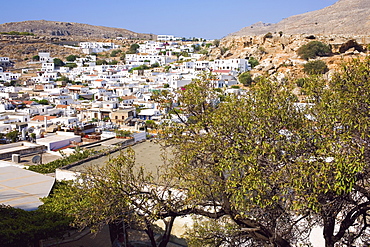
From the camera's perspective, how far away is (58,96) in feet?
153

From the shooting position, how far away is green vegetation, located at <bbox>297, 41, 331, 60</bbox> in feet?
166

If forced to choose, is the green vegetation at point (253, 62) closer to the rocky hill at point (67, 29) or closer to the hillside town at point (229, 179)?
the hillside town at point (229, 179)

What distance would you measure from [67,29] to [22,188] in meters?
166

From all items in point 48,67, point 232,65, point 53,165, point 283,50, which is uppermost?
point 283,50

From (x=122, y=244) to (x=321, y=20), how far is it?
303 feet

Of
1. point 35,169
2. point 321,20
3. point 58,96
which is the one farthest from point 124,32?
point 35,169

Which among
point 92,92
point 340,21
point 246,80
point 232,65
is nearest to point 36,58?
point 92,92

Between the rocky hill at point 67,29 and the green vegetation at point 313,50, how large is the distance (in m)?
116

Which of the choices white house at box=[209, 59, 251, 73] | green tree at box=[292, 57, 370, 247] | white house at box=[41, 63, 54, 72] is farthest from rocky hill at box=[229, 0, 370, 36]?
green tree at box=[292, 57, 370, 247]

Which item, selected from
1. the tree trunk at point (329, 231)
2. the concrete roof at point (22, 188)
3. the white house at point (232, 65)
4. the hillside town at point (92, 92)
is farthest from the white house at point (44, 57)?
the tree trunk at point (329, 231)

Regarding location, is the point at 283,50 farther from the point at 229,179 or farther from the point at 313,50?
the point at 229,179

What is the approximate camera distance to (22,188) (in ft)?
30.3

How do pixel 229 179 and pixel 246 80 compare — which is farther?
pixel 246 80

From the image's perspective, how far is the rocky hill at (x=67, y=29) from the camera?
151 m
